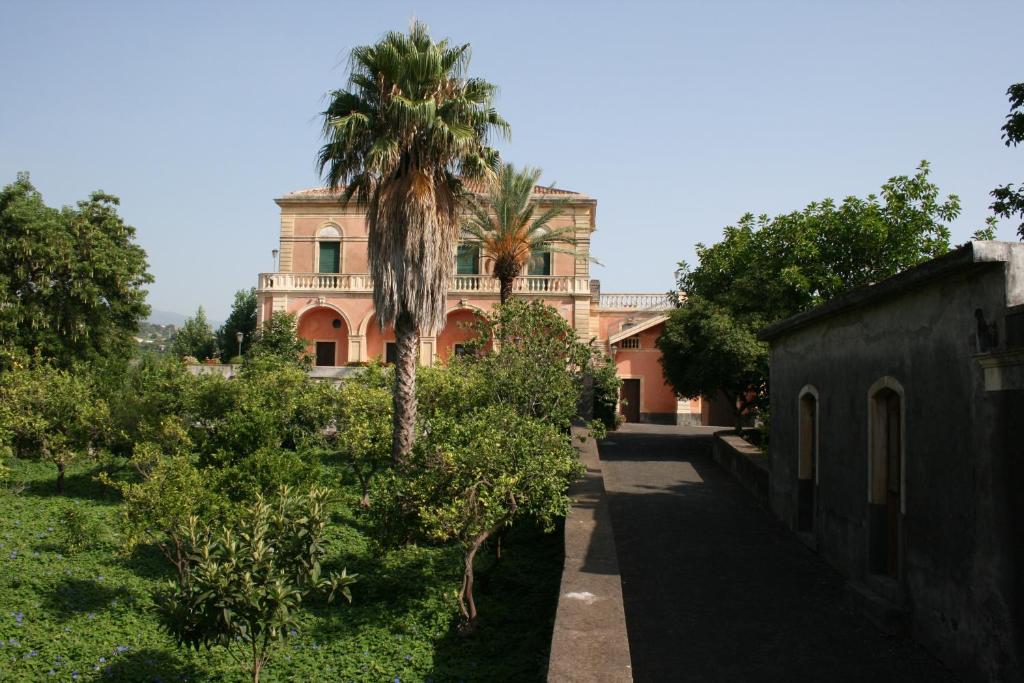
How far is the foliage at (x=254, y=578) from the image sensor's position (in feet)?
21.8

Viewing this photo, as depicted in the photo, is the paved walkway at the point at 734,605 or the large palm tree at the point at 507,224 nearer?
the paved walkway at the point at 734,605

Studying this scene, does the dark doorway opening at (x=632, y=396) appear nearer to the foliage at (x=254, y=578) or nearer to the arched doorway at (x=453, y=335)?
the arched doorway at (x=453, y=335)

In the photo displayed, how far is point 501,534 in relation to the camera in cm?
1198

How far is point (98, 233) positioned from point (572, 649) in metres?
20.9

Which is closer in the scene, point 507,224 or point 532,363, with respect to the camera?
point 532,363

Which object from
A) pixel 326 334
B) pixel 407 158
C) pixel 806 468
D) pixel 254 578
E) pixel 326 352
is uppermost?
pixel 407 158

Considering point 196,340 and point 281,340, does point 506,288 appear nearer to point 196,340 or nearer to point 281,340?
point 281,340

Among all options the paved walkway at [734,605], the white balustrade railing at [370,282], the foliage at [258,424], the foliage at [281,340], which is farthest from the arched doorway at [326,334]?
the paved walkway at [734,605]

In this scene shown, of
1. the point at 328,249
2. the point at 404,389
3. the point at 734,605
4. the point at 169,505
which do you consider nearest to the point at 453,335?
the point at 328,249

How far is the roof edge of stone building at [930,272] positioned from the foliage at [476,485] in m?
3.75

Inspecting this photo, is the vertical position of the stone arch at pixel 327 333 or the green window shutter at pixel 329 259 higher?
the green window shutter at pixel 329 259

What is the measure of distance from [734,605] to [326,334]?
98.3 ft

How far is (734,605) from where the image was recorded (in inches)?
351

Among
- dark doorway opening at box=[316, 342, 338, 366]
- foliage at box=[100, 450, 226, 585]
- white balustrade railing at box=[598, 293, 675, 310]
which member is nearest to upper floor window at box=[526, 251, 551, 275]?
white balustrade railing at box=[598, 293, 675, 310]
